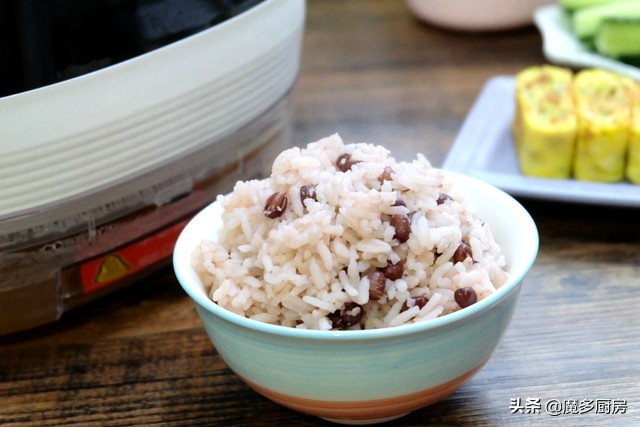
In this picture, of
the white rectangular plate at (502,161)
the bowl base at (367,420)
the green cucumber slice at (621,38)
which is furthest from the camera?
the green cucumber slice at (621,38)

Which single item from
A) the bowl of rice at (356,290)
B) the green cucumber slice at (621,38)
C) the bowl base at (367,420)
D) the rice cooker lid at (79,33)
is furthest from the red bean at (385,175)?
the green cucumber slice at (621,38)

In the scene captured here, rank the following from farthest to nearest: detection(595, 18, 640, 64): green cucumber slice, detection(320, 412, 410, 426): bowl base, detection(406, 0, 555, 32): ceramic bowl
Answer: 1. detection(406, 0, 555, 32): ceramic bowl
2. detection(595, 18, 640, 64): green cucumber slice
3. detection(320, 412, 410, 426): bowl base

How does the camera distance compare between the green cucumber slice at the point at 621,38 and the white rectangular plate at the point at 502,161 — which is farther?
the green cucumber slice at the point at 621,38

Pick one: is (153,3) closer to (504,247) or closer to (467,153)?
(504,247)

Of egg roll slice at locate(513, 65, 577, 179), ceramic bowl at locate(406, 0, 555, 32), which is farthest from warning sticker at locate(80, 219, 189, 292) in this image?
ceramic bowl at locate(406, 0, 555, 32)

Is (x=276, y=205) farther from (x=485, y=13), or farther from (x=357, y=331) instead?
(x=485, y=13)

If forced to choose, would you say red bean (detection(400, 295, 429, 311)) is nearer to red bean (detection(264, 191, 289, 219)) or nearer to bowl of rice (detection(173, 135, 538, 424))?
bowl of rice (detection(173, 135, 538, 424))

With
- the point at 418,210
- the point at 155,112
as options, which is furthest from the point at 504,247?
the point at 155,112

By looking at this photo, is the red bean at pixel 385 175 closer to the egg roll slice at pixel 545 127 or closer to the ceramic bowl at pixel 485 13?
the egg roll slice at pixel 545 127
